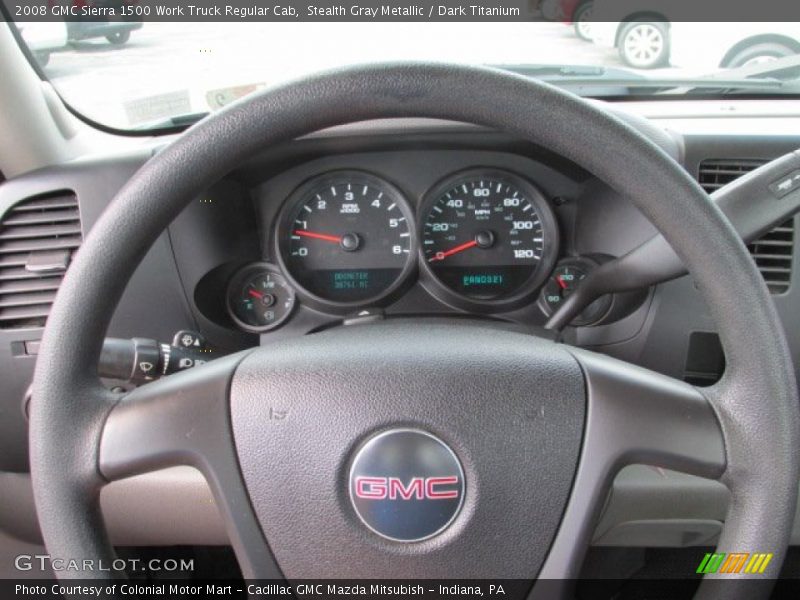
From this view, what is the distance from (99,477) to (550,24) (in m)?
1.74

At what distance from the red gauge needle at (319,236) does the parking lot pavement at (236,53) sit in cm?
39

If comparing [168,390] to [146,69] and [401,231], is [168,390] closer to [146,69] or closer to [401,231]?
[401,231]

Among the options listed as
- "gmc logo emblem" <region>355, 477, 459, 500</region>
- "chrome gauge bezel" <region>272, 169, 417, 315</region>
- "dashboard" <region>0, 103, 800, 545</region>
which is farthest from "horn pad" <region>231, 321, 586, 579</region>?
"chrome gauge bezel" <region>272, 169, 417, 315</region>

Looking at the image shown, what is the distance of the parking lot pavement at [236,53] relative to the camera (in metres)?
2.09

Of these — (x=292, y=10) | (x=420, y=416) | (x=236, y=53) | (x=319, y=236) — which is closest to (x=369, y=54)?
(x=292, y=10)

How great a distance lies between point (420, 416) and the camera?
1.04 meters

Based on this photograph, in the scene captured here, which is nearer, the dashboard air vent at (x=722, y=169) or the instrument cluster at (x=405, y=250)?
the dashboard air vent at (x=722, y=169)

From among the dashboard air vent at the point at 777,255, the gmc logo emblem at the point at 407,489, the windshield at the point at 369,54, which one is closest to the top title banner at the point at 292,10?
the windshield at the point at 369,54

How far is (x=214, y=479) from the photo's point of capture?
3.49 ft

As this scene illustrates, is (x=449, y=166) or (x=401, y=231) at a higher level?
(x=449, y=166)

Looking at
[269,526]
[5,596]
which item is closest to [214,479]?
[269,526]

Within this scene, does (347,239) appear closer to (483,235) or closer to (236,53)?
(483,235)

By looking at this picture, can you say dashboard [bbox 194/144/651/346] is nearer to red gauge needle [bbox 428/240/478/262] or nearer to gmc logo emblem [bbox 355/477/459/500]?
red gauge needle [bbox 428/240/478/262]

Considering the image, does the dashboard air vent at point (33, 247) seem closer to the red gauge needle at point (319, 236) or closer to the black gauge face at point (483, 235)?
the red gauge needle at point (319, 236)
